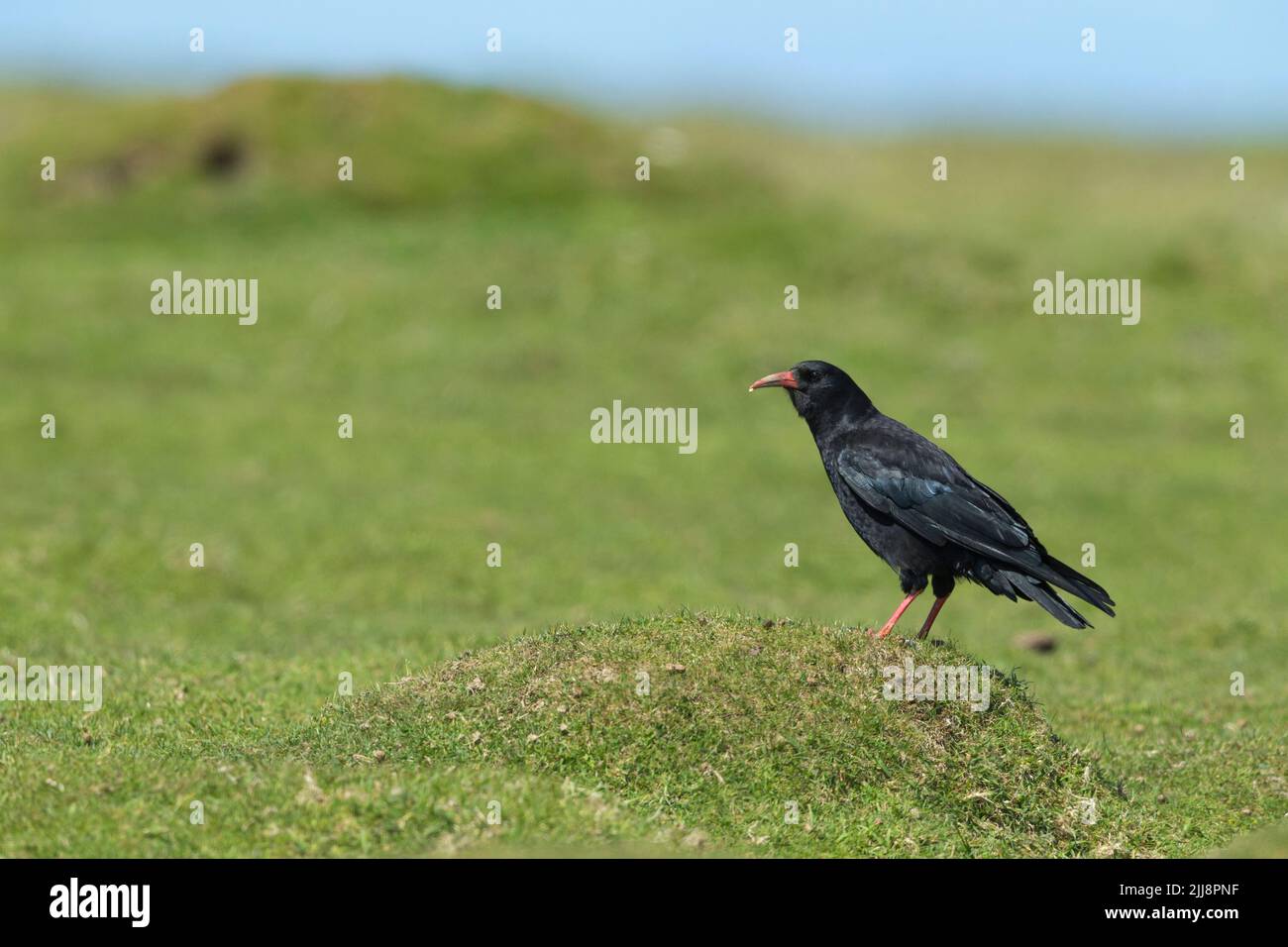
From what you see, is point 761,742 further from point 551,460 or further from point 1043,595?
point 551,460

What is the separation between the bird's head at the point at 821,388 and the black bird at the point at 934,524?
0.86 ft

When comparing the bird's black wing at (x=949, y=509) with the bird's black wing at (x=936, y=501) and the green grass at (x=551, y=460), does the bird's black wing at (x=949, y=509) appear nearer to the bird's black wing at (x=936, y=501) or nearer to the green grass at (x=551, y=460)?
the bird's black wing at (x=936, y=501)

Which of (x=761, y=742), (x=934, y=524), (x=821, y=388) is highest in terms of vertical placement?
(x=821, y=388)

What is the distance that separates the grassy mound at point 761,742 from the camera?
1071cm

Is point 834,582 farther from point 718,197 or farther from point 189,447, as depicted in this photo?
point 718,197

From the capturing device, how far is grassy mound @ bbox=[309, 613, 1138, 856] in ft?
35.1

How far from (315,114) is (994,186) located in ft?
67.7

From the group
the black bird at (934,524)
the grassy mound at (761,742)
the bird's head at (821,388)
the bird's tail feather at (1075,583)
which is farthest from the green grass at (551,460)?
the bird's head at (821,388)

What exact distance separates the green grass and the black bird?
84cm

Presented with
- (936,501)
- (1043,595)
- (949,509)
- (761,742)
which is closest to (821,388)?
(936,501)

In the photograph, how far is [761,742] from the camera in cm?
1107

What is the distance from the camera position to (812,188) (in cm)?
4172

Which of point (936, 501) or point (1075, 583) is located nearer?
point (1075, 583)

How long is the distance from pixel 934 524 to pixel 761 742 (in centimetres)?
228
